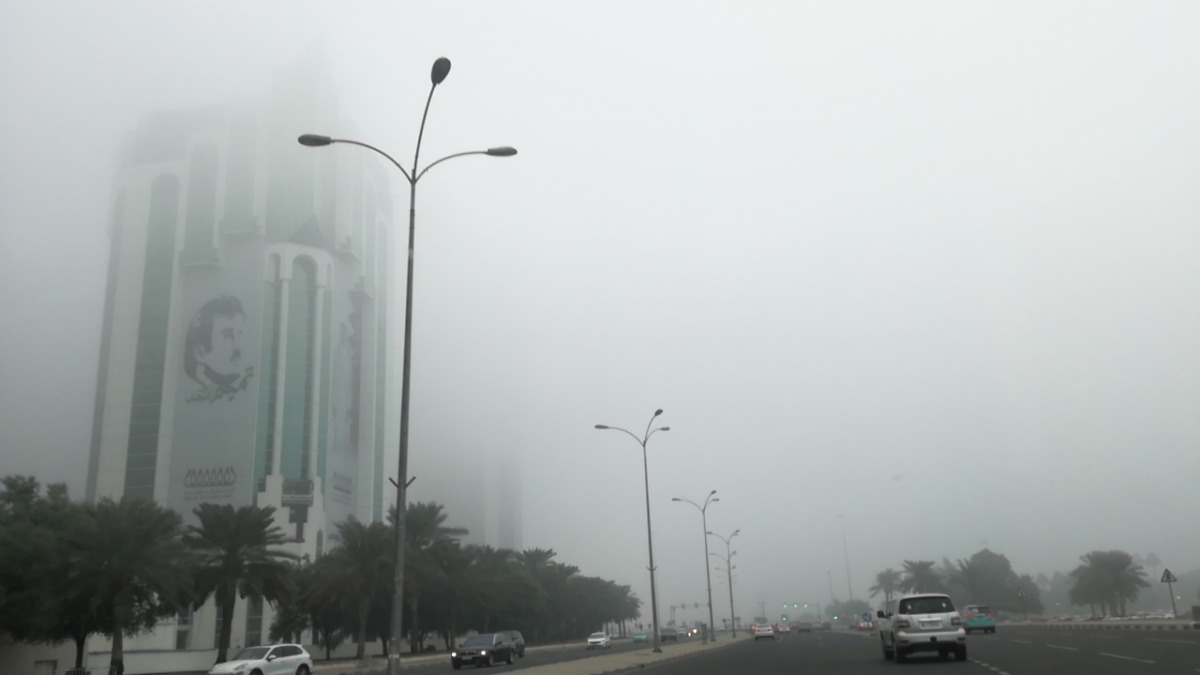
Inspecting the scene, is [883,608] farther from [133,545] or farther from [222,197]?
[222,197]

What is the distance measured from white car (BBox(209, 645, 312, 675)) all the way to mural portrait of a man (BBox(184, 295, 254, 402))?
86.4 m

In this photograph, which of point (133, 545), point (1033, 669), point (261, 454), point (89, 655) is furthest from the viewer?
point (261, 454)

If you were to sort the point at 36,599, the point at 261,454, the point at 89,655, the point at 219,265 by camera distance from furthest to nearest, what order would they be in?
the point at 219,265 < the point at 261,454 < the point at 89,655 < the point at 36,599

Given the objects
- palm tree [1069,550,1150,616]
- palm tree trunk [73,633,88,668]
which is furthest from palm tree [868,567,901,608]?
palm tree trunk [73,633,88,668]

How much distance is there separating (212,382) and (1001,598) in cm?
11323

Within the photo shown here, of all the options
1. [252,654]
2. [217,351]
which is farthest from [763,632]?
[217,351]

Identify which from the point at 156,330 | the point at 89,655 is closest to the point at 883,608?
the point at 89,655

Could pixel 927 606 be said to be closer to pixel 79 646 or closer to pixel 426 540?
pixel 79 646

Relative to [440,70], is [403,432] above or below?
below

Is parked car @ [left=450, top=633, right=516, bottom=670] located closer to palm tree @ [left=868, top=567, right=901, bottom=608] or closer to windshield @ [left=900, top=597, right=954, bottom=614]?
windshield @ [left=900, top=597, right=954, bottom=614]

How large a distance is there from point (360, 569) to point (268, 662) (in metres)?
28.2

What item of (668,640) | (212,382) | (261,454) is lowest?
(668,640)

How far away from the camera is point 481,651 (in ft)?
151

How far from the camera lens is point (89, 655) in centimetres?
5250
